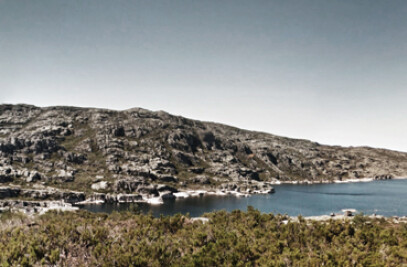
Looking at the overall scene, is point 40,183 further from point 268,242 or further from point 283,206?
point 268,242

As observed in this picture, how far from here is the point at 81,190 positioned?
19975cm

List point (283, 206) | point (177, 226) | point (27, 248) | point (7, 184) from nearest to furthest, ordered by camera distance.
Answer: point (27, 248) → point (177, 226) → point (283, 206) → point (7, 184)

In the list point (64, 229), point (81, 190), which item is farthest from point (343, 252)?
point (81, 190)

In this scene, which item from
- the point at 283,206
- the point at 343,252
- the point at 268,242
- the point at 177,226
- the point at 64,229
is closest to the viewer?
the point at 343,252

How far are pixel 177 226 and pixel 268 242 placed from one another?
16.9 meters

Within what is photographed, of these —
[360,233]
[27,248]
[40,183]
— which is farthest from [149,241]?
[40,183]

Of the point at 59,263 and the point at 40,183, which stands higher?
the point at 59,263

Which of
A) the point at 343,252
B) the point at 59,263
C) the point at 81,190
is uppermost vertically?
the point at 343,252

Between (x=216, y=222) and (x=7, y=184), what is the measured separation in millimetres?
208525

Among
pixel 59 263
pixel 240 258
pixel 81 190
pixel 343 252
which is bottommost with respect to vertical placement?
pixel 81 190

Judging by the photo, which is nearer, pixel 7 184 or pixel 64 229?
pixel 64 229

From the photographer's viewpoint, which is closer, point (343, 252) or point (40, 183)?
point (343, 252)

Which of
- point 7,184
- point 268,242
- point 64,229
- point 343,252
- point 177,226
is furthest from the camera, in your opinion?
point 7,184

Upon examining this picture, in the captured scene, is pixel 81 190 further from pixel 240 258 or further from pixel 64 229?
pixel 240 258
